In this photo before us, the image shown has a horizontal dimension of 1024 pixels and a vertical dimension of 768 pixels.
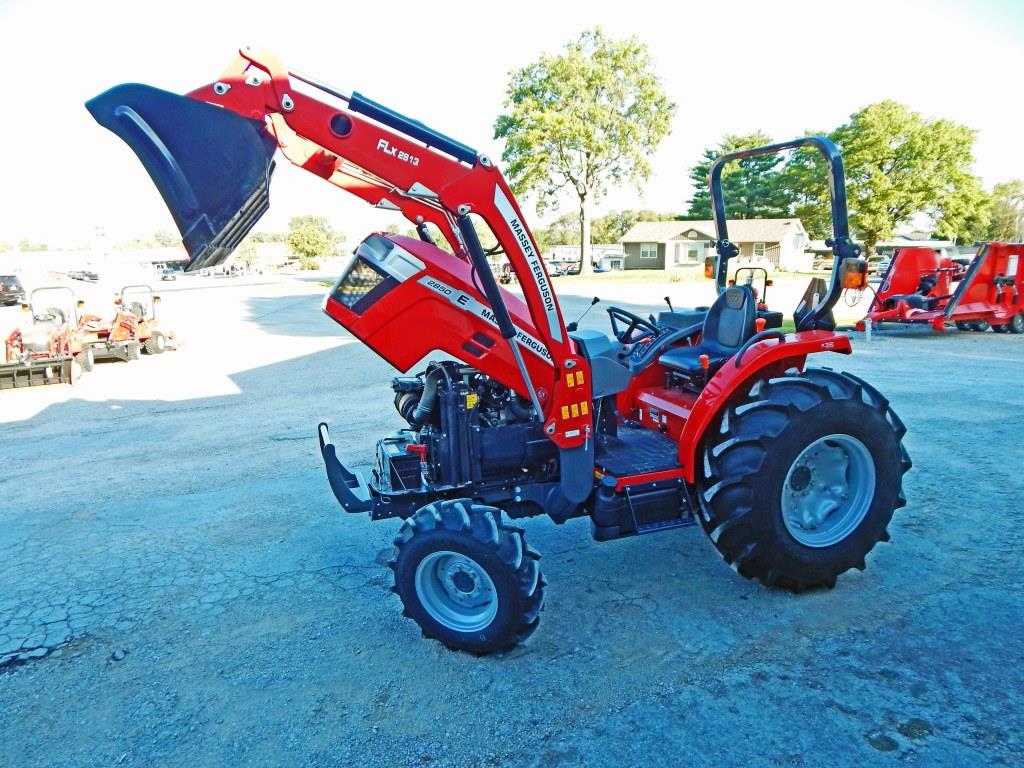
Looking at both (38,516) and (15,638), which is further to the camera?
(38,516)

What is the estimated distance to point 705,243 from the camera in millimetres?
58312

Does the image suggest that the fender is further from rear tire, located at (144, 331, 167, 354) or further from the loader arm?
rear tire, located at (144, 331, 167, 354)

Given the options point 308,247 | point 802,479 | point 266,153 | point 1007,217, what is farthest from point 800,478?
point 308,247

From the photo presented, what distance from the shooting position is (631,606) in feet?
12.2

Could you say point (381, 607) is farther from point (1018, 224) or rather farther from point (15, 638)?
point (1018, 224)

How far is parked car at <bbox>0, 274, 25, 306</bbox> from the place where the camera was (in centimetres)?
2958

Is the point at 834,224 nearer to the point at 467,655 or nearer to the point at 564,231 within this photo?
the point at 467,655

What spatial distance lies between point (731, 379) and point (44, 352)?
11373 millimetres

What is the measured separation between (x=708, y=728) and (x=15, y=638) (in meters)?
3.56

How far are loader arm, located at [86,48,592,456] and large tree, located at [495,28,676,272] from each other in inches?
1406

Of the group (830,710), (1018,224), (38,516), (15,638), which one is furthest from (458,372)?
(1018,224)

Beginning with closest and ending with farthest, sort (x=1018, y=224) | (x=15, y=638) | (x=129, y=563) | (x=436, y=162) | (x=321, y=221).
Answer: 1. (x=436, y=162)
2. (x=15, y=638)
3. (x=129, y=563)
4. (x=1018, y=224)
5. (x=321, y=221)

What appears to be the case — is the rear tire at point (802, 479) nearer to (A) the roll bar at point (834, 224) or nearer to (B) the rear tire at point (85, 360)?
(A) the roll bar at point (834, 224)

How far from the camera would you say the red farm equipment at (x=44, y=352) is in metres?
10.5
